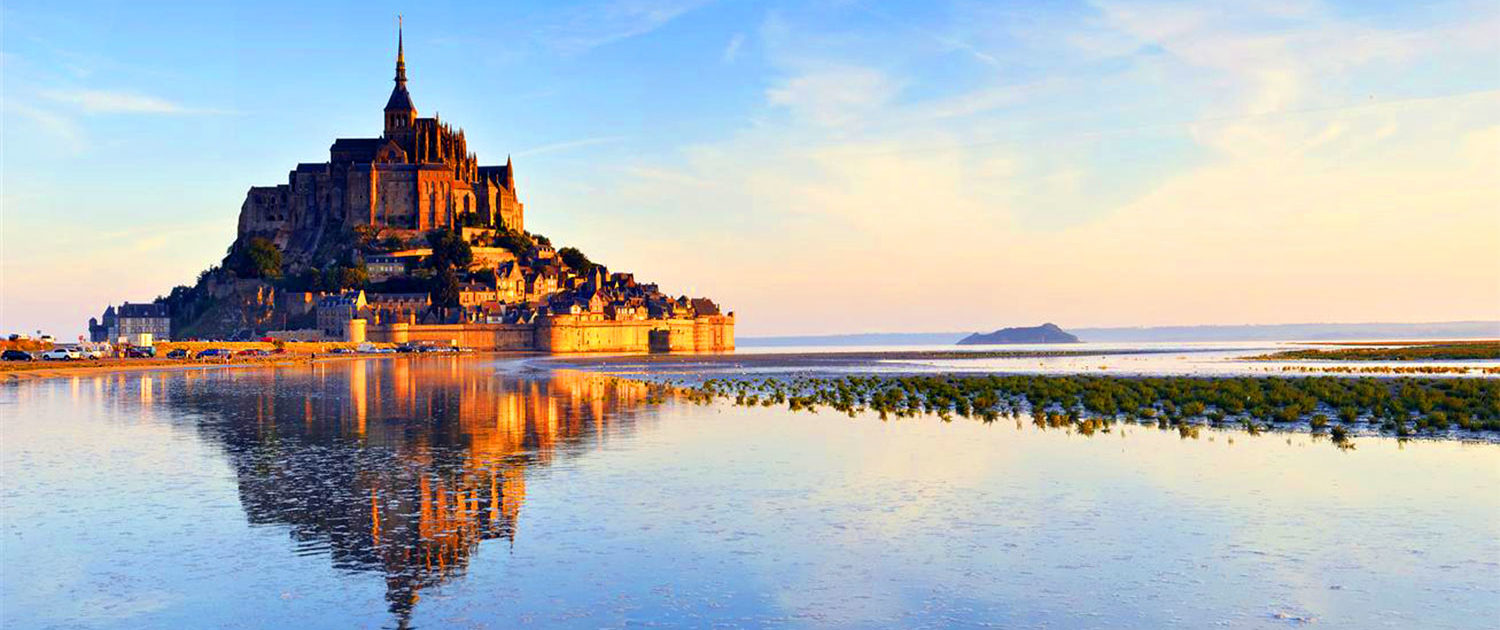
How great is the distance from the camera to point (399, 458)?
28578 millimetres

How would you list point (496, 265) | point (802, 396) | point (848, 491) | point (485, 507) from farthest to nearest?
point (496, 265) < point (802, 396) < point (848, 491) < point (485, 507)

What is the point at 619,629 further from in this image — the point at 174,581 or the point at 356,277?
the point at 356,277

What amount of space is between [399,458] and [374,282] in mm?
162872

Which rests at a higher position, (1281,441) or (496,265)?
(496,265)

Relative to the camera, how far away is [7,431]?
120ft

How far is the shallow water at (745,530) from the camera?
14008 millimetres

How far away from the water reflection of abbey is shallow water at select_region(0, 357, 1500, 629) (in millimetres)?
114

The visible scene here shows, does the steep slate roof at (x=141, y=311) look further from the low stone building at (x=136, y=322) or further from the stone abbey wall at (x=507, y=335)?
the stone abbey wall at (x=507, y=335)

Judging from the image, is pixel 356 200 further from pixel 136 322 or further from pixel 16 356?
pixel 16 356

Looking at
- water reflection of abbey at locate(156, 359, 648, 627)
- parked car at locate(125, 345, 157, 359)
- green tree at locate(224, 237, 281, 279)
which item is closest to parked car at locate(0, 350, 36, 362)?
parked car at locate(125, 345, 157, 359)

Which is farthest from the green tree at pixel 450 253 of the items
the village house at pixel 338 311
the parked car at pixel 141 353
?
the parked car at pixel 141 353

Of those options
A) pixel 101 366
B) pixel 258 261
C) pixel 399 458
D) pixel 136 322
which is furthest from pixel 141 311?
pixel 399 458

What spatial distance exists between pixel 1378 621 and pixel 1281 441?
20.1 meters

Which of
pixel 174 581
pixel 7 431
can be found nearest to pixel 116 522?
pixel 174 581
